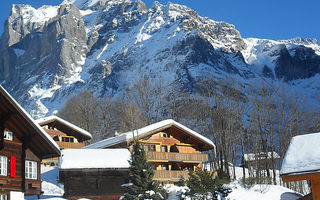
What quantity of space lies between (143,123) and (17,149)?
31.6m

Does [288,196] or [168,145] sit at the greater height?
[168,145]

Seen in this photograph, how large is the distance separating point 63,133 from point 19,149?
26.8 m

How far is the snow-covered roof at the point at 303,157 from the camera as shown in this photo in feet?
31.1

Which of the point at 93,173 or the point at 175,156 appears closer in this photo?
the point at 93,173

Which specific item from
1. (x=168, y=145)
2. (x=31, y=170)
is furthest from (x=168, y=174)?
(x=31, y=170)

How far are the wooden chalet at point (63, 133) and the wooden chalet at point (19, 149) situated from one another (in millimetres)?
23364

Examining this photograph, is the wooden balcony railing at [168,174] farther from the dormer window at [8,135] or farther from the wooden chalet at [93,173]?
the dormer window at [8,135]

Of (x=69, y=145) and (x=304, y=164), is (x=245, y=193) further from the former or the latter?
(x=69, y=145)

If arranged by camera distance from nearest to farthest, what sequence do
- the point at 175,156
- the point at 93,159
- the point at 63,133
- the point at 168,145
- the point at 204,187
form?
1. the point at 204,187
2. the point at 93,159
3. the point at 175,156
4. the point at 168,145
5. the point at 63,133

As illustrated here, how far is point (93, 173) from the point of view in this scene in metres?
32.1

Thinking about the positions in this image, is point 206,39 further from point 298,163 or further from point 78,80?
point 298,163

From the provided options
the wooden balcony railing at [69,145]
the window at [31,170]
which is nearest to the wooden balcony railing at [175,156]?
the wooden balcony railing at [69,145]

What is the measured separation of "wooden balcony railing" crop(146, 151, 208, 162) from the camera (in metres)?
37.5

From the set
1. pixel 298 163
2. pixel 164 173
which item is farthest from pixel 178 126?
pixel 298 163
